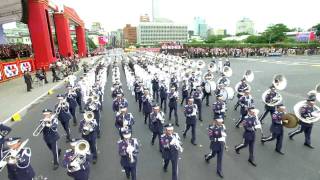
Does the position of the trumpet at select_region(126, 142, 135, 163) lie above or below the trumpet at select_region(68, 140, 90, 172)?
Result: below

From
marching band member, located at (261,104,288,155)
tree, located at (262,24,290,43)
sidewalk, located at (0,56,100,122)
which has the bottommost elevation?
sidewalk, located at (0,56,100,122)

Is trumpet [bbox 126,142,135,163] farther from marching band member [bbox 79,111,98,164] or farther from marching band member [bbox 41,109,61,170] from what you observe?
marching band member [bbox 41,109,61,170]

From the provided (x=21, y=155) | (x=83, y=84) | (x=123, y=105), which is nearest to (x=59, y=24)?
(x=83, y=84)

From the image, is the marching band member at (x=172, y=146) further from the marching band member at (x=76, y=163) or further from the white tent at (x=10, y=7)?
the white tent at (x=10, y=7)

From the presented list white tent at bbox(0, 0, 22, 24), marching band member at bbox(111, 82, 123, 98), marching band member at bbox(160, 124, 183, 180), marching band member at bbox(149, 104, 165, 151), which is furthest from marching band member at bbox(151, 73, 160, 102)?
white tent at bbox(0, 0, 22, 24)

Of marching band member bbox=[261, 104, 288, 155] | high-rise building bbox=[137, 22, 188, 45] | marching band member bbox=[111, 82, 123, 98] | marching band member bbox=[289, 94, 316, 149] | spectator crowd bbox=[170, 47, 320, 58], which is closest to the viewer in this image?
marching band member bbox=[261, 104, 288, 155]

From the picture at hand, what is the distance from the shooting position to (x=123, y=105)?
448 inches

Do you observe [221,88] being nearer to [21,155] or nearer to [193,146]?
[193,146]

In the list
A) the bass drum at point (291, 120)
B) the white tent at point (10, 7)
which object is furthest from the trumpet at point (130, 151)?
the white tent at point (10, 7)

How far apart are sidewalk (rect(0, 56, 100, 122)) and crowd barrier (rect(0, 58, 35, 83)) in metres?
0.60

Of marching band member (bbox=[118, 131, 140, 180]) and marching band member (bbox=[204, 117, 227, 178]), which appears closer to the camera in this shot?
marching band member (bbox=[118, 131, 140, 180])

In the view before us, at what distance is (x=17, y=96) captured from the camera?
810 inches

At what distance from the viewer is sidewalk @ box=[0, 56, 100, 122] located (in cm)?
1644

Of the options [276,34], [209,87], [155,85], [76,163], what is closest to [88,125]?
[76,163]
